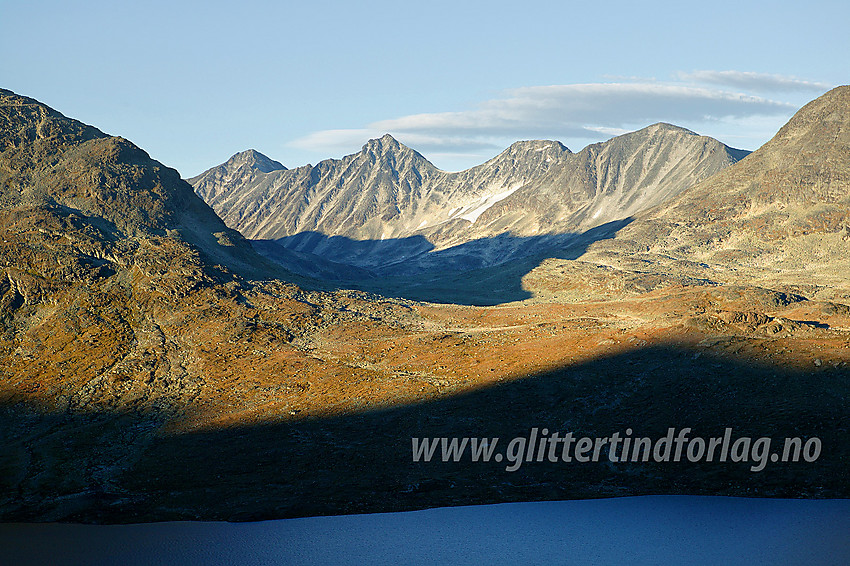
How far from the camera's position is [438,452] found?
71.8 meters

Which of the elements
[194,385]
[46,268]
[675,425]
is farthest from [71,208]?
[675,425]

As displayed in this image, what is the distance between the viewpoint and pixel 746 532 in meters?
52.6

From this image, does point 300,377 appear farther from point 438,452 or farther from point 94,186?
point 94,186

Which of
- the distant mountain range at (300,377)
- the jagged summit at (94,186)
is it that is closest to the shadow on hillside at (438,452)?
the distant mountain range at (300,377)

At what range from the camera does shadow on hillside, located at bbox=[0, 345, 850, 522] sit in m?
61.4

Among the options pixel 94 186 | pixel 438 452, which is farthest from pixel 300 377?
pixel 94 186

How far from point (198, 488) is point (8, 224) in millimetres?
89228

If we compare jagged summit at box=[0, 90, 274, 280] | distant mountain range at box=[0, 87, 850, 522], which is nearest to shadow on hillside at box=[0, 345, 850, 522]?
distant mountain range at box=[0, 87, 850, 522]

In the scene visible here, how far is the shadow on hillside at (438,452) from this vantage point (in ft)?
202

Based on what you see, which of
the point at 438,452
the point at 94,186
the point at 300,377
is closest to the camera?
the point at 438,452

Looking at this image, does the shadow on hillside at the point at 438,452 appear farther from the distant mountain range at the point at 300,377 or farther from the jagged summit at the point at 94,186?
the jagged summit at the point at 94,186

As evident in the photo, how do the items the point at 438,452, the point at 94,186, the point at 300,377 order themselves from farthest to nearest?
the point at 94,186 → the point at 300,377 → the point at 438,452

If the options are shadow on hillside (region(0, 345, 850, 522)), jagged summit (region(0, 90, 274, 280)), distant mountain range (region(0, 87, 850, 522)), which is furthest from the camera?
jagged summit (region(0, 90, 274, 280))

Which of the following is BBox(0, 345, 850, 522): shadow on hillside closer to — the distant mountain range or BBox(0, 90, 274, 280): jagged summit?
the distant mountain range
